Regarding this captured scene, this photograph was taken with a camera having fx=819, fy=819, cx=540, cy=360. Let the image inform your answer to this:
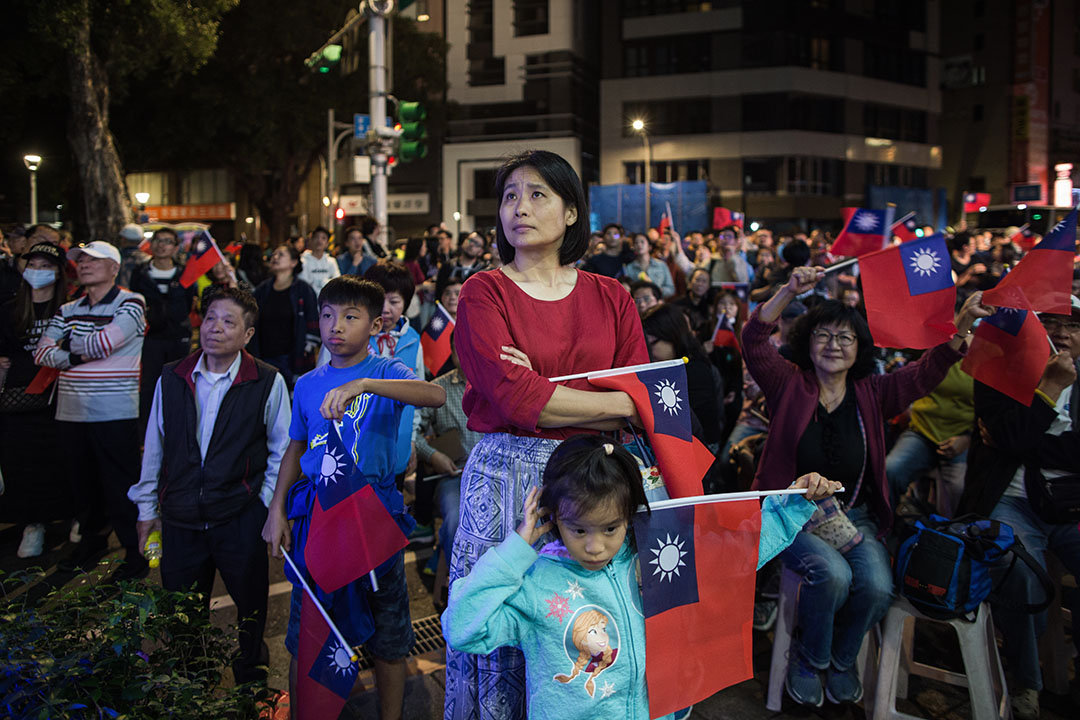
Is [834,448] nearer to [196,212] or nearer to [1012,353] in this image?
[1012,353]

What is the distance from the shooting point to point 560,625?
2297 millimetres

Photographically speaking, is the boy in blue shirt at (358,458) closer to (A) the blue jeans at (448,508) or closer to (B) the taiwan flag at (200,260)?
(A) the blue jeans at (448,508)

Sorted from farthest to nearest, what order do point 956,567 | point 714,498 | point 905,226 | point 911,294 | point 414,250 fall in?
point 414,250 < point 905,226 < point 911,294 < point 956,567 < point 714,498

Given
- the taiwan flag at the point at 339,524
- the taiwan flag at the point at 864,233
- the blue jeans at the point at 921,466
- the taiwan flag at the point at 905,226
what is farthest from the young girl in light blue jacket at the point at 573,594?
the taiwan flag at the point at 905,226

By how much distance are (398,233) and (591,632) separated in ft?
153

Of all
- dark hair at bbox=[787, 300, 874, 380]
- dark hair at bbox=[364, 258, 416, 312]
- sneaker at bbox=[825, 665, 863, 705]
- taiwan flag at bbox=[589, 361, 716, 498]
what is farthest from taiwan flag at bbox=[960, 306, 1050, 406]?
dark hair at bbox=[364, 258, 416, 312]

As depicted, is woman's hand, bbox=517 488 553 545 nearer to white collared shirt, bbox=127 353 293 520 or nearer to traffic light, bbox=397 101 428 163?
white collared shirt, bbox=127 353 293 520

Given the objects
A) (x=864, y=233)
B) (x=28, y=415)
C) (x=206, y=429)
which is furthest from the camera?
(x=864, y=233)

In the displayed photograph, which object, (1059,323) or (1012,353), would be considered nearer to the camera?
(1012,353)

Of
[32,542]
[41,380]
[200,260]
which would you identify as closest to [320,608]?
[32,542]

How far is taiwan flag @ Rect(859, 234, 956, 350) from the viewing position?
4020 mm

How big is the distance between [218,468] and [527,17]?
143 ft

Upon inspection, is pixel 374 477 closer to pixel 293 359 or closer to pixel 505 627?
pixel 505 627

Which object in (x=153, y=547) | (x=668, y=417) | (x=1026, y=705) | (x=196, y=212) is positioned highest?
(x=196, y=212)
